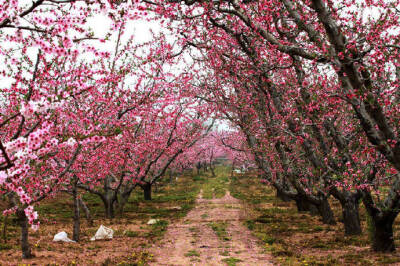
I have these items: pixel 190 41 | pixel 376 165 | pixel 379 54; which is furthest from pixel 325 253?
pixel 190 41

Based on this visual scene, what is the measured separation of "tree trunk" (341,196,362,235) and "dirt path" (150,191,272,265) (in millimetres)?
3310

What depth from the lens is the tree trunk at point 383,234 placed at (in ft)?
27.8

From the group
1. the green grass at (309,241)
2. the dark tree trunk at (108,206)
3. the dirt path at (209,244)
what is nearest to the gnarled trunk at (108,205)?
the dark tree trunk at (108,206)

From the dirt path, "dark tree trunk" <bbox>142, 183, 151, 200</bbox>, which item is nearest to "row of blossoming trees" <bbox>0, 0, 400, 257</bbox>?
the dirt path

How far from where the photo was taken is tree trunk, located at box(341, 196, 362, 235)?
35.5 feet

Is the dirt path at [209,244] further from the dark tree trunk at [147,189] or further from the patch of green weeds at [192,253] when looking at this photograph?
the dark tree trunk at [147,189]

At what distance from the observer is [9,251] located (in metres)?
9.77

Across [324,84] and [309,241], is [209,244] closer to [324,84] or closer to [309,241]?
[309,241]

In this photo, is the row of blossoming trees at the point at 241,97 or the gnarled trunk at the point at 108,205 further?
the gnarled trunk at the point at 108,205

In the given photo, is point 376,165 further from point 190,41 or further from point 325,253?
point 190,41

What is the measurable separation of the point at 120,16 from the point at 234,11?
3.20 metres

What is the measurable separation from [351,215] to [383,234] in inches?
92.9

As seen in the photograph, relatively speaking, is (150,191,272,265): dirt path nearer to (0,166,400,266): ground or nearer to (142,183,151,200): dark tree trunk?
(0,166,400,266): ground

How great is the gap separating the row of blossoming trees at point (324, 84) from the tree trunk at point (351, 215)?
33mm
